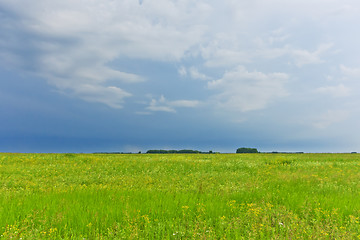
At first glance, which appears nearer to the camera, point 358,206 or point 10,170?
point 358,206

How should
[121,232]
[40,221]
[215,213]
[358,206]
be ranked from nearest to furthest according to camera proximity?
[121,232]
[40,221]
[215,213]
[358,206]

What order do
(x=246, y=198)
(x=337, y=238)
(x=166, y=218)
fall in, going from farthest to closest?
(x=246, y=198) → (x=166, y=218) → (x=337, y=238)

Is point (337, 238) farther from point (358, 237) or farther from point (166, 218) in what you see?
point (166, 218)

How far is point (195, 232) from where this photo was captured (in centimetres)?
541

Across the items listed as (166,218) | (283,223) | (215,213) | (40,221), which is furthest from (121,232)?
(283,223)

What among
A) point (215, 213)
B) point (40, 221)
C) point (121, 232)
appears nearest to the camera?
point (121, 232)

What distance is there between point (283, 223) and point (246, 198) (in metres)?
2.45

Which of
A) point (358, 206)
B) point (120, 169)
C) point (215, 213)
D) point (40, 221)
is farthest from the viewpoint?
point (120, 169)

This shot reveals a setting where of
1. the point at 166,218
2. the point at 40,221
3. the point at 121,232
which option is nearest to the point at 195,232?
the point at 166,218

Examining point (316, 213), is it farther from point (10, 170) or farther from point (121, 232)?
point (10, 170)

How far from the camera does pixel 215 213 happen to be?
6.91 metres

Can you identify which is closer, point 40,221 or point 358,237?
point 358,237

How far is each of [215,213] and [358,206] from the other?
5.49m

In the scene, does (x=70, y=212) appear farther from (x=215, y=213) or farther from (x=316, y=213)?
(x=316, y=213)
